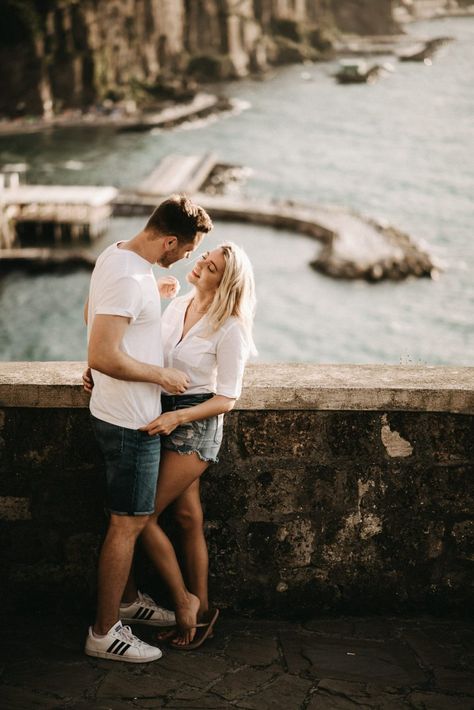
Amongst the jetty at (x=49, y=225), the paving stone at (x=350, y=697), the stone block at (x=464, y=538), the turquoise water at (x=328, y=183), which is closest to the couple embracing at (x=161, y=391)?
the paving stone at (x=350, y=697)

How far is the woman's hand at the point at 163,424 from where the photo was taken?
292 cm

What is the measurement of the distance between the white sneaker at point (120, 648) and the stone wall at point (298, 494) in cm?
41

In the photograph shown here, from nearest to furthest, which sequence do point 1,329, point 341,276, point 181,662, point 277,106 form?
point 181,662 < point 1,329 < point 341,276 < point 277,106

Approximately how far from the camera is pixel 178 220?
9.38ft

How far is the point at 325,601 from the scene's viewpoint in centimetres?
342

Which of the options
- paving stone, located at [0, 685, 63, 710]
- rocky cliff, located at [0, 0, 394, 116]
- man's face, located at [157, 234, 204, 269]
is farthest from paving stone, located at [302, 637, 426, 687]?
rocky cliff, located at [0, 0, 394, 116]

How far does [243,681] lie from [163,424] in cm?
87

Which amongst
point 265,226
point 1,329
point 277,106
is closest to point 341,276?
point 265,226

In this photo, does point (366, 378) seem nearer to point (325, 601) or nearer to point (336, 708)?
point (325, 601)

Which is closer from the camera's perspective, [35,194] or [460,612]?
[460,612]

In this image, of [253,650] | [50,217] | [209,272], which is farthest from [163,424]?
[50,217]

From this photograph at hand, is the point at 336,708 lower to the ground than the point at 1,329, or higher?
higher

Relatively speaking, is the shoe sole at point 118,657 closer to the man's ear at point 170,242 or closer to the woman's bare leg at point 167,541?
the woman's bare leg at point 167,541

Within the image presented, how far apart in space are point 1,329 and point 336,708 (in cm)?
4643
